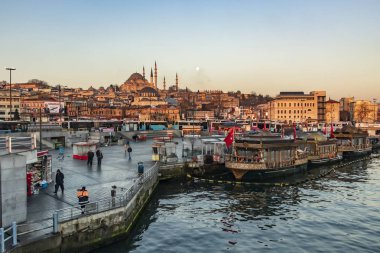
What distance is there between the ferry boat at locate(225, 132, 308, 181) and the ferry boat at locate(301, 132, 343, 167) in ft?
33.6

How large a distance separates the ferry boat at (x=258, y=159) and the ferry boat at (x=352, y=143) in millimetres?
22251

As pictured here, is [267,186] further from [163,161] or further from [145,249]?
[145,249]

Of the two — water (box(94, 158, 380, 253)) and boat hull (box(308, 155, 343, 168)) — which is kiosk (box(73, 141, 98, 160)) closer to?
water (box(94, 158, 380, 253))

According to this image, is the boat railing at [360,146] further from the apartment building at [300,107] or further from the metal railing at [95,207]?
the apartment building at [300,107]

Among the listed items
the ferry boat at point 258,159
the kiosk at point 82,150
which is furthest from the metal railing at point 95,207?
the kiosk at point 82,150

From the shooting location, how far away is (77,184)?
23422mm

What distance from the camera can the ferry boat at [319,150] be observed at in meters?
45.3

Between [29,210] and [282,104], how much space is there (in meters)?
135

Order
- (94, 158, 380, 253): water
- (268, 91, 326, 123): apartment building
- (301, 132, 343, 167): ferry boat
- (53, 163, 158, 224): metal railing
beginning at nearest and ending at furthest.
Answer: (53, 163, 158, 224): metal railing < (94, 158, 380, 253): water < (301, 132, 343, 167): ferry boat < (268, 91, 326, 123): apartment building

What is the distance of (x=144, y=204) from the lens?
24.1 m

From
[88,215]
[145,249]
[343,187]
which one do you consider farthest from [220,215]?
[343,187]

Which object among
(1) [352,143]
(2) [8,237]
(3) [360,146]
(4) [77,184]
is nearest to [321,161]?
(1) [352,143]

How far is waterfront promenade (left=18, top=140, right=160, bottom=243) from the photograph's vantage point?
614 inches

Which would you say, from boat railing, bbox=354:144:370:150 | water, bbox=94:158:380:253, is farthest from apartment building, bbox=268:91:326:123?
water, bbox=94:158:380:253
